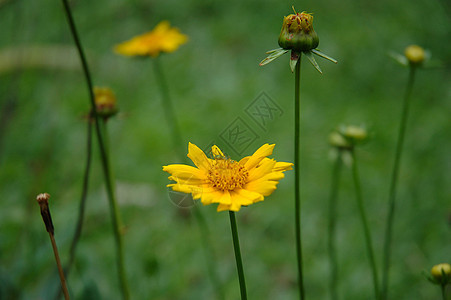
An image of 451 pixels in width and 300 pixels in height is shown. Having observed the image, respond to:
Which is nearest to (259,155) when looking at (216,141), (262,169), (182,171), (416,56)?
(262,169)

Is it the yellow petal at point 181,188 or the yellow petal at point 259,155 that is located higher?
the yellow petal at point 259,155

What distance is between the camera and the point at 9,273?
127 cm

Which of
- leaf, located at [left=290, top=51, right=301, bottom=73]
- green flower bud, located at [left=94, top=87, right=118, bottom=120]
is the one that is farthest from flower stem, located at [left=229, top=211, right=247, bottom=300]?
green flower bud, located at [left=94, top=87, right=118, bottom=120]

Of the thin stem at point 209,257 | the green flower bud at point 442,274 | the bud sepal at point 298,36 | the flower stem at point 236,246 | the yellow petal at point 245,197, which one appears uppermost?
the bud sepal at point 298,36

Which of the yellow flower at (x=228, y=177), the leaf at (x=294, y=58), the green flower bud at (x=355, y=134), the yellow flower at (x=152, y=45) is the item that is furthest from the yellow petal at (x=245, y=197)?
the yellow flower at (x=152, y=45)

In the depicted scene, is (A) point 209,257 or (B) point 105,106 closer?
(B) point 105,106

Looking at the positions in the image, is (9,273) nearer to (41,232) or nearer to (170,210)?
(41,232)

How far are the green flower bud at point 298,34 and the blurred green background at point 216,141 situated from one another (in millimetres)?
373

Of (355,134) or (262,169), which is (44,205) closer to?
(262,169)

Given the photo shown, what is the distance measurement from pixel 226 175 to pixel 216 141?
123 centimetres

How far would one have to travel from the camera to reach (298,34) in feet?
2.46

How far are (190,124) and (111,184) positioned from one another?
1.22 m

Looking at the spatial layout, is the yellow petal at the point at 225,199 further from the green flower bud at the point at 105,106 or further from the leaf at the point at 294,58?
the green flower bud at the point at 105,106

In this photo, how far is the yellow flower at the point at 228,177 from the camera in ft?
2.44
